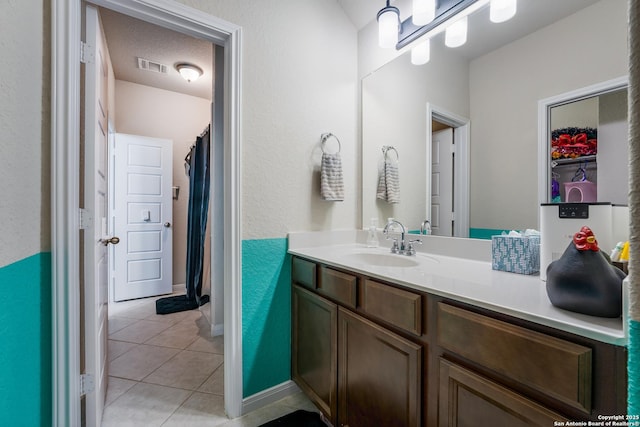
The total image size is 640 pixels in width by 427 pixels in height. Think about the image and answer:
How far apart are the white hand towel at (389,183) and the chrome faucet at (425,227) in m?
0.25

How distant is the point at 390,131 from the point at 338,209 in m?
0.63

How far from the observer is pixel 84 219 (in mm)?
1250

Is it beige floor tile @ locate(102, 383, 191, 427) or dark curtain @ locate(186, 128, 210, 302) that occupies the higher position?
dark curtain @ locate(186, 128, 210, 302)

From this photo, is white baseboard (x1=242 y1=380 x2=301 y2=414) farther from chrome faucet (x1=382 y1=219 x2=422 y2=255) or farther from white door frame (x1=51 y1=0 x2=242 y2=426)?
chrome faucet (x1=382 y1=219 x2=422 y2=255)

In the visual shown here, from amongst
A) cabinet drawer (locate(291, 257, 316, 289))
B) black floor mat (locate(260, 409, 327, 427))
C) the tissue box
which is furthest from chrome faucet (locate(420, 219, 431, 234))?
black floor mat (locate(260, 409, 327, 427))

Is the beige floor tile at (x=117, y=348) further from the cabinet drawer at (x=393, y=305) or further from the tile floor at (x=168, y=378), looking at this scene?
the cabinet drawer at (x=393, y=305)

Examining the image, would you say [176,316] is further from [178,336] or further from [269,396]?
[269,396]

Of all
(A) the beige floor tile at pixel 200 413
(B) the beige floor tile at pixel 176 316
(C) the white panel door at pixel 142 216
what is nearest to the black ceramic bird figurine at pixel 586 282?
(A) the beige floor tile at pixel 200 413

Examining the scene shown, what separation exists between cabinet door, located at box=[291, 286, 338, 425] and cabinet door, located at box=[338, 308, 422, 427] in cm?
5

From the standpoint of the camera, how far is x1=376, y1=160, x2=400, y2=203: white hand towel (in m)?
1.85

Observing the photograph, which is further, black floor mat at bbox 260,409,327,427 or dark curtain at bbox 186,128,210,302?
dark curtain at bbox 186,128,210,302

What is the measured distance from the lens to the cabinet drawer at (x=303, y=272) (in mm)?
1472

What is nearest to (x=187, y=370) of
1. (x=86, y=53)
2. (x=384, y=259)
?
(x=384, y=259)

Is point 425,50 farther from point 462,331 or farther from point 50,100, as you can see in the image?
point 50,100
